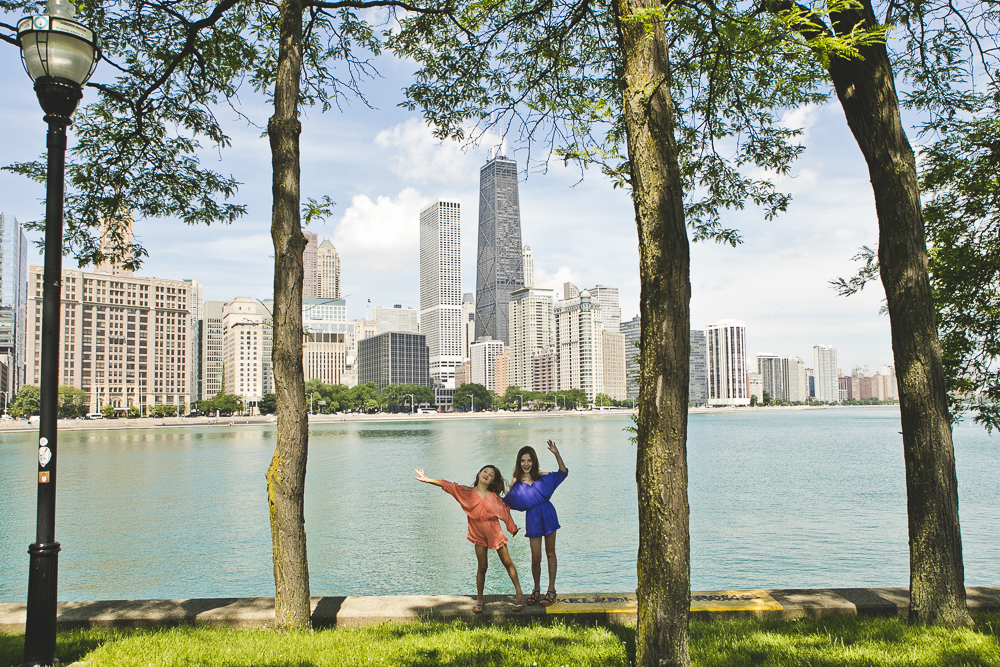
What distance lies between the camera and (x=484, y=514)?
6.84m

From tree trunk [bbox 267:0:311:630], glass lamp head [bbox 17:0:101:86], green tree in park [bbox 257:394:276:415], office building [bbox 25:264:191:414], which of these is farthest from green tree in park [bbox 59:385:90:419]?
glass lamp head [bbox 17:0:101:86]

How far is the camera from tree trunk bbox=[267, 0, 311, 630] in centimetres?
610

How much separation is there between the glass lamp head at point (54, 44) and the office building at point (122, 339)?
15437cm

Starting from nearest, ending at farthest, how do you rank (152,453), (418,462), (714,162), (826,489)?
(714,162), (826,489), (418,462), (152,453)

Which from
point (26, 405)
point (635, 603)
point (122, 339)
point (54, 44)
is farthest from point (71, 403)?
point (635, 603)

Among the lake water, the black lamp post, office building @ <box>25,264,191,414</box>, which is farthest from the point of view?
office building @ <box>25,264,191,414</box>

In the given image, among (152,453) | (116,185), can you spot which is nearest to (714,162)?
(116,185)

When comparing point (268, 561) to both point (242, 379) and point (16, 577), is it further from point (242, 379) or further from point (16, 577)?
point (242, 379)

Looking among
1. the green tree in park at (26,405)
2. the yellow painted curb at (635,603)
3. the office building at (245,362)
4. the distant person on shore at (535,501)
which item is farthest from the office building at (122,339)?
the yellow painted curb at (635,603)

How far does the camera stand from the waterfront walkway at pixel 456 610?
20.3 ft

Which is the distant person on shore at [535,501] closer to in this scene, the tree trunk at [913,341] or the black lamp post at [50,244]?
the tree trunk at [913,341]

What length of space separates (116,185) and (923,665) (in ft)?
32.7

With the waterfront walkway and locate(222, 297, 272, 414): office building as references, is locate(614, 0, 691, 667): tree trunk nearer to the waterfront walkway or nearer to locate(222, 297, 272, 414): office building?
the waterfront walkway

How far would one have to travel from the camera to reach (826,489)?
92.0 feet
